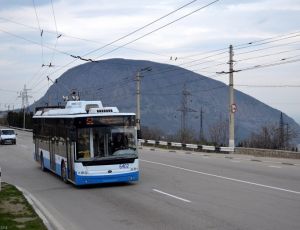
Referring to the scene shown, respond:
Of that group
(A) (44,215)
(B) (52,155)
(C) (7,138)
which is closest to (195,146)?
(C) (7,138)

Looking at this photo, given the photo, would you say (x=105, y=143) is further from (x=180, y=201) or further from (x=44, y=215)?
(x=44, y=215)

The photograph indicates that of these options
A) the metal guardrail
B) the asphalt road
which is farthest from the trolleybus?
the metal guardrail

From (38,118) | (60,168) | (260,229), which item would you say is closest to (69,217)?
(260,229)

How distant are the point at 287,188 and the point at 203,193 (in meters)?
2.78

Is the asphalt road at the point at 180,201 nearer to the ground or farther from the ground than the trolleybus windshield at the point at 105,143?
nearer to the ground

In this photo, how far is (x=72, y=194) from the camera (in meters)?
17.2

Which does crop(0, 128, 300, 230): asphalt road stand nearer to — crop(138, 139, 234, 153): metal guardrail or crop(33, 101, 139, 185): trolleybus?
crop(33, 101, 139, 185): trolleybus

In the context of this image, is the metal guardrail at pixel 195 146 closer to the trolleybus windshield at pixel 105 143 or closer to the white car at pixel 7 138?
the white car at pixel 7 138

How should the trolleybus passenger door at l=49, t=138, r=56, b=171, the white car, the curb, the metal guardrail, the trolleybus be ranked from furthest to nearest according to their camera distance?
the white car < the metal guardrail < the trolleybus passenger door at l=49, t=138, r=56, b=171 < the trolleybus < the curb

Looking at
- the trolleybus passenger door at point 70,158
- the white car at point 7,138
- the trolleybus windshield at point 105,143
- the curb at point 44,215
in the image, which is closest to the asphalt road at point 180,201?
the curb at point 44,215

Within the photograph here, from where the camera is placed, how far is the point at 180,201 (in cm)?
1442

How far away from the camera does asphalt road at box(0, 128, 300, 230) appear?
446 inches

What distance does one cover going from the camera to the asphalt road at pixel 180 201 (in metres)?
11.3

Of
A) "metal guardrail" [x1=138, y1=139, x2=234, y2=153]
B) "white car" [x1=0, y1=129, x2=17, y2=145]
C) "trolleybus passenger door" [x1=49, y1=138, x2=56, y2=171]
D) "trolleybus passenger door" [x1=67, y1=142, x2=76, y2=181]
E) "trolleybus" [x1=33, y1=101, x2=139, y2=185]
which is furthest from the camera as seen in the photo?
"white car" [x1=0, y1=129, x2=17, y2=145]
